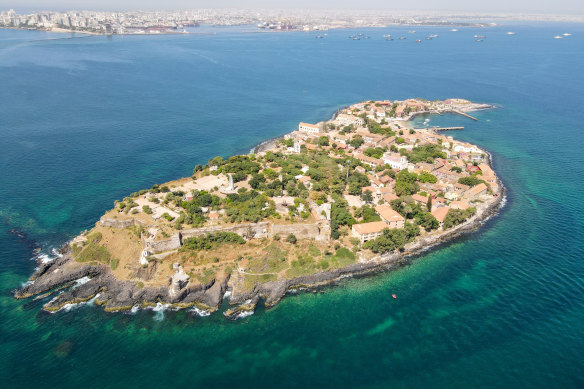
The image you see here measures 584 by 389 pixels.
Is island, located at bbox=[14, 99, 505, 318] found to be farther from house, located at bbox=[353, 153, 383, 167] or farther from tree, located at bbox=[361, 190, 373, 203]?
house, located at bbox=[353, 153, 383, 167]

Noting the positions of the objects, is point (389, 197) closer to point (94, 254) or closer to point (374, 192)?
point (374, 192)

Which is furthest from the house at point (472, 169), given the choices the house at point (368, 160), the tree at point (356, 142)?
the tree at point (356, 142)

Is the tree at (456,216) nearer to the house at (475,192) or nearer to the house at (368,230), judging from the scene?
the house at (475,192)

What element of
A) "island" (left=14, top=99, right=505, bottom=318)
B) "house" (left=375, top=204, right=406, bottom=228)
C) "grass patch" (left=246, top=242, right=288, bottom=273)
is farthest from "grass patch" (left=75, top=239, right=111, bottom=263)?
"house" (left=375, top=204, right=406, bottom=228)

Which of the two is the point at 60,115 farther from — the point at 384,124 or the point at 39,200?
the point at 384,124

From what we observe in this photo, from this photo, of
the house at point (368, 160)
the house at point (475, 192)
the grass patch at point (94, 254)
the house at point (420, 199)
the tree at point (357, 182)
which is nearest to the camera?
the grass patch at point (94, 254)
